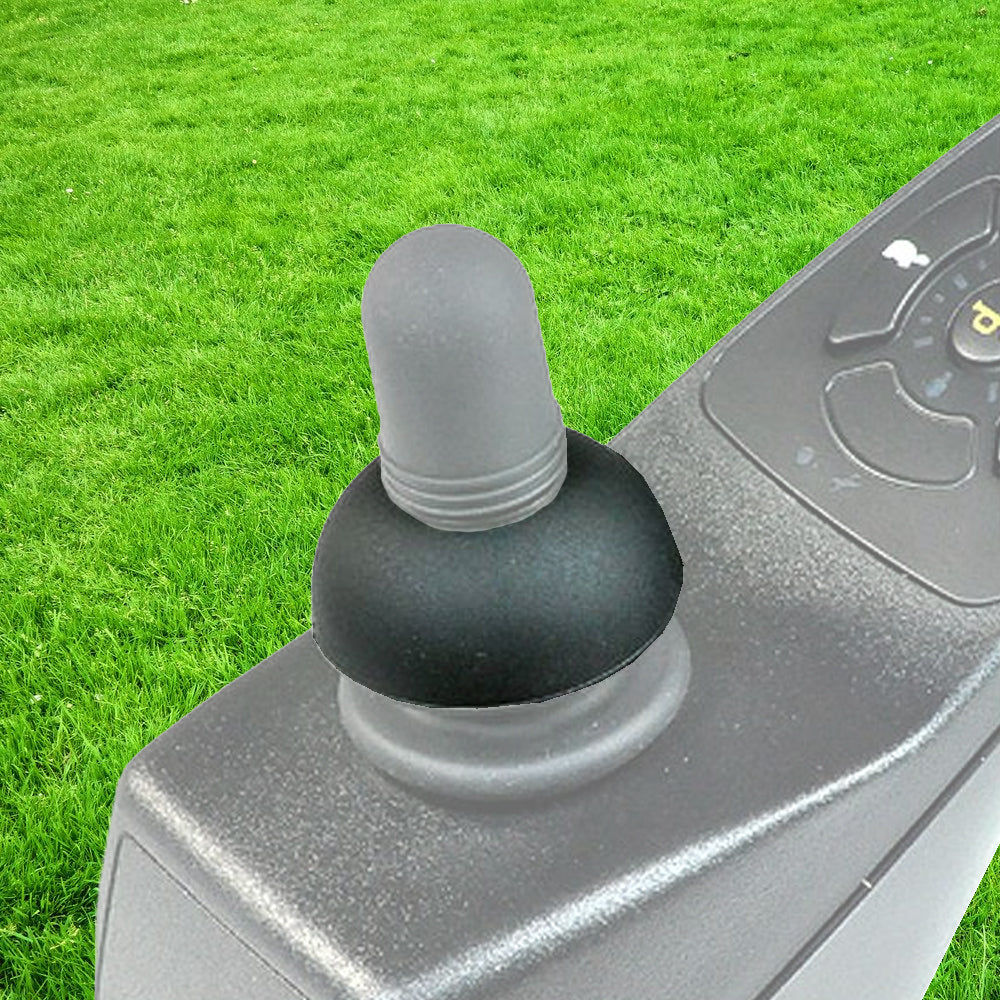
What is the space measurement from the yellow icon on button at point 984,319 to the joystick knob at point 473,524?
431 mm

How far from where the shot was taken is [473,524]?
54cm

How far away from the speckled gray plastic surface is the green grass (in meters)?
0.47

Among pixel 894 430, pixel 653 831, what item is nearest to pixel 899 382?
pixel 894 430

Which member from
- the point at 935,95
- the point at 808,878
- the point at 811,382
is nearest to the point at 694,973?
the point at 808,878

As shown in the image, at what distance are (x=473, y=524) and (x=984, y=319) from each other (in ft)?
1.71

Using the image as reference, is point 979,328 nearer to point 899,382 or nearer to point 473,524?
point 899,382

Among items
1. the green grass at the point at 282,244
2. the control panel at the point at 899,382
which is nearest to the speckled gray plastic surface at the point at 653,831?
the control panel at the point at 899,382

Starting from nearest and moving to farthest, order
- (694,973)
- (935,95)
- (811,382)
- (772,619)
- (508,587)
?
1. (508,587)
2. (694,973)
3. (772,619)
4. (811,382)
5. (935,95)

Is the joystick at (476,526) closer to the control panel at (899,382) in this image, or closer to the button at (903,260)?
the control panel at (899,382)

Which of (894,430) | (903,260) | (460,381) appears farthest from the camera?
(903,260)

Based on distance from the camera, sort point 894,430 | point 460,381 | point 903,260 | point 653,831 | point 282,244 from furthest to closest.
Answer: point 282,244 → point 903,260 → point 894,430 → point 653,831 → point 460,381

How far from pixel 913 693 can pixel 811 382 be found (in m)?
0.27

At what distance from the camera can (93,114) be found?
11.0 ft

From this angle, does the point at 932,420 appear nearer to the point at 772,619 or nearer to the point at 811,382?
the point at 811,382
